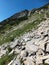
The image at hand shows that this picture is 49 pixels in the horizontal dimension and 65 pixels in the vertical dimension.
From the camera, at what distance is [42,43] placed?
2592 cm

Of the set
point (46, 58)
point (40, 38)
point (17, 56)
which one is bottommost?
point (46, 58)

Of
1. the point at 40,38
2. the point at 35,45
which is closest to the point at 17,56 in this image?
the point at 35,45

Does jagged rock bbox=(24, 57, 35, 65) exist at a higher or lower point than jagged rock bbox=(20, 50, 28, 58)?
lower

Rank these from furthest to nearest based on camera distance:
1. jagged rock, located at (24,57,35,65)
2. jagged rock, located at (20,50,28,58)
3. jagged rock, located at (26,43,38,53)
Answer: jagged rock, located at (26,43,38,53), jagged rock, located at (20,50,28,58), jagged rock, located at (24,57,35,65)

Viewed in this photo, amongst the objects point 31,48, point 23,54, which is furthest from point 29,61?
point 31,48

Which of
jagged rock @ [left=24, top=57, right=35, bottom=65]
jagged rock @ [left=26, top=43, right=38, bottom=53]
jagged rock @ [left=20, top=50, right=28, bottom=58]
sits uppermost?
jagged rock @ [left=26, top=43, right=38, bottom=53]

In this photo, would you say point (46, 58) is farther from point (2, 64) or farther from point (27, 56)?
point (2, 64)

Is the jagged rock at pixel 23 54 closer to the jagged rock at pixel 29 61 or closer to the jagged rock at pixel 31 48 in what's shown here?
the jagged rock at pixel 31 48

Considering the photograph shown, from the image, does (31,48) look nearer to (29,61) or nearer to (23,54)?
(23,54)

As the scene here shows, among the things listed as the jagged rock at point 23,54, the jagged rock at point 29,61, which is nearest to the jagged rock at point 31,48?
the jagged rock at point 23,54

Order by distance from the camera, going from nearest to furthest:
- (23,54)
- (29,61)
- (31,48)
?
(29,61) < (23,54) < (31,48)

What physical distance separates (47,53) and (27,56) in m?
2.73

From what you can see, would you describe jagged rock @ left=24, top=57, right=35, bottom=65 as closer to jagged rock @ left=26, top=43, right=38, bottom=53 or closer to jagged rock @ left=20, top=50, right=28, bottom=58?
jagged rock @ left=20, top=50, right=28, bottom=58

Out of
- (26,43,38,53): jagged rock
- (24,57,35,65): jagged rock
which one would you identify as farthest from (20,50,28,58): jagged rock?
(24,57,35,65): jagged rock
